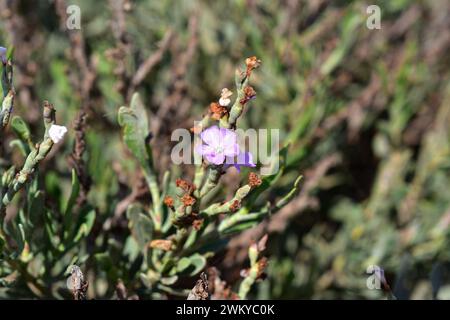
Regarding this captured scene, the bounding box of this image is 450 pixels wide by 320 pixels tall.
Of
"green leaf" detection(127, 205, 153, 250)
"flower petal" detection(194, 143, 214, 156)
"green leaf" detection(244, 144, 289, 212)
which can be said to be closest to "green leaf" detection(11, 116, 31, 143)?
"green leaf" detection(127, 205, 153, 250)

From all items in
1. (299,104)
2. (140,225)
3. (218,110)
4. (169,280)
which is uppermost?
(299,104)

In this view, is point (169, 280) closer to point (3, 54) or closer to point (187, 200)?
point (187, 200)

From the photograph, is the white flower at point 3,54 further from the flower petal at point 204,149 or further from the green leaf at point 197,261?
the green leaf at point 197,261

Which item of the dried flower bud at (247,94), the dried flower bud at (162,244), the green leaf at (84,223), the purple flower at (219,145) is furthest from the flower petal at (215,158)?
the green leaf at (84,223)

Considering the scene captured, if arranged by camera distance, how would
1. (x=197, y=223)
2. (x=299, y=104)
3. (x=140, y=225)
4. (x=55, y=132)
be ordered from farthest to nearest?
(x=299, y=104) → (x=140, y=225) → (x=197, y=223) → (x=55, y=132)

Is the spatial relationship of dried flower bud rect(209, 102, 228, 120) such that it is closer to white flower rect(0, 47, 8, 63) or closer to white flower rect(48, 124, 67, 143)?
white flower rect(48, 124, 67, 143)

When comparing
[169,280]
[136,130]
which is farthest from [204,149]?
[169,280]

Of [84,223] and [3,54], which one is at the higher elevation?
[3,54]
